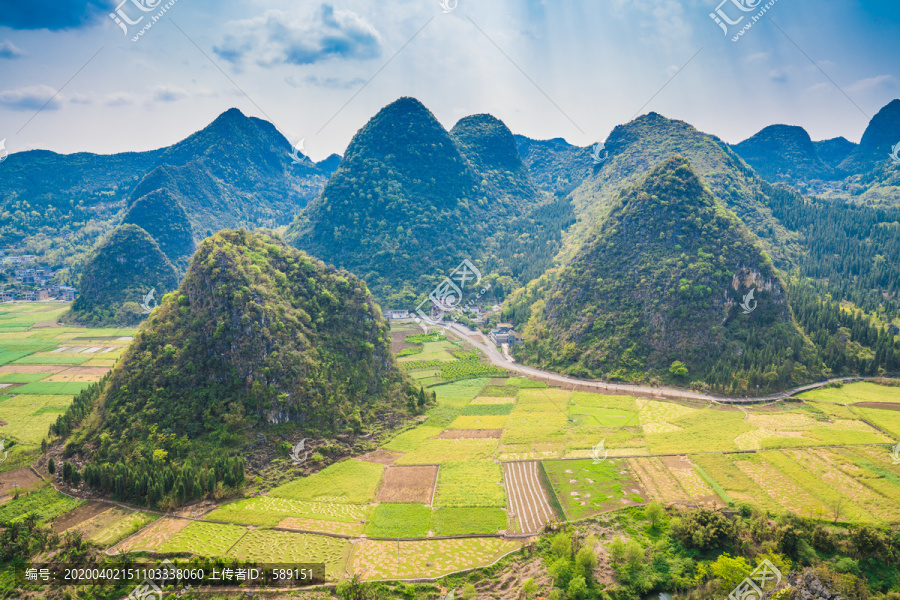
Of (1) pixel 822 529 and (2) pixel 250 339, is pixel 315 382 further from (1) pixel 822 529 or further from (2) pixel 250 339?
(1) pixel 822 529

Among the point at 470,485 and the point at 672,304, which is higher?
the point at 672,304

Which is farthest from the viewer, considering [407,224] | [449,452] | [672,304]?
[407,224]

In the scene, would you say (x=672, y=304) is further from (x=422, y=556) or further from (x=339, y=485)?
(x=422, y=556)

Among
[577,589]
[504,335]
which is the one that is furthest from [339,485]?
[504,335]

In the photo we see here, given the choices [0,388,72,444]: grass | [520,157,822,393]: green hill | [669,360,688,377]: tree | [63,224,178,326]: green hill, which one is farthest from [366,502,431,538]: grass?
[63,224,178,326]: green hill

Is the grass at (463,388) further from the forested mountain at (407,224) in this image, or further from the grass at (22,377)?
Result: the grass at (22,377)

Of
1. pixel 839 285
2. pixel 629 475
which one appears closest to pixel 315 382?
pixel 629 475

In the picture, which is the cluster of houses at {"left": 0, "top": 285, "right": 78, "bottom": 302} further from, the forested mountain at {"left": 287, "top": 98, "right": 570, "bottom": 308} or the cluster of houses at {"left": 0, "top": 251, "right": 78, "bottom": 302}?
the forested mountain at {"left": 287, "top": 98, "right": 570, "bottom": 308}
